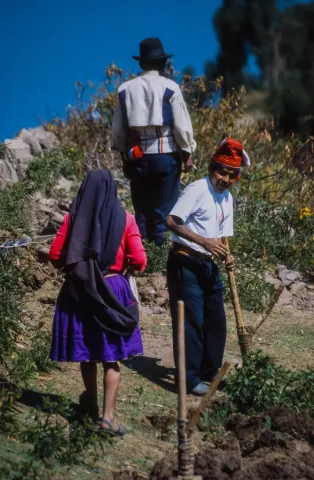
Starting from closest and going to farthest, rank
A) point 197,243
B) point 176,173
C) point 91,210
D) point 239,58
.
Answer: point 91,210 < point 197,243 < point 176,173 < point 239,58

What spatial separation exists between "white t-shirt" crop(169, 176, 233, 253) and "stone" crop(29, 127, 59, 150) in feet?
21.2

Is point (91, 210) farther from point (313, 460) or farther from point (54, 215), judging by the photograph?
point (54, 215)

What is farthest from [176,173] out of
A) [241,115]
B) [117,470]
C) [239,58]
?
[239,58]

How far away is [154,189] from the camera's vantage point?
8859 mm

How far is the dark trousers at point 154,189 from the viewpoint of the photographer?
28.6ft

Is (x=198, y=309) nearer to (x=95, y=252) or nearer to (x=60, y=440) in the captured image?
(x=95, y=252)

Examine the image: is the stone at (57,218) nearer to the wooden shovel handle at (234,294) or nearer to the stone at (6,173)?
the stone at (6,173)

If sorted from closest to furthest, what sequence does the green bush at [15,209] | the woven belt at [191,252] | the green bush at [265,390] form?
1. the green bush at [265,390]
2. the woven belt at [191,252]
3. the green bush at [15,209]

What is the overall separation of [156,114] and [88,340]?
3741 millimetres

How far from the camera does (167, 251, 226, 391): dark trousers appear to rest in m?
6.29

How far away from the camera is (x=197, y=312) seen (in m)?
6.32

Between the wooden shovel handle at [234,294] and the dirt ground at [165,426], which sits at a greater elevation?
the wooden shovel handle at [234,294]

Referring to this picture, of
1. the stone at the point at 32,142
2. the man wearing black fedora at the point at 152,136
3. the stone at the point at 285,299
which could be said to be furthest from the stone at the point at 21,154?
the stone at the point at 285,299

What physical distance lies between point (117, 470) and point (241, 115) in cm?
805
